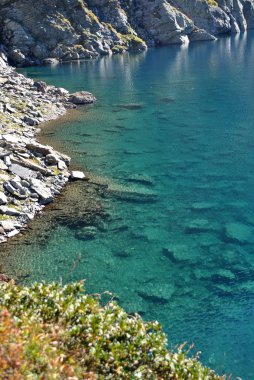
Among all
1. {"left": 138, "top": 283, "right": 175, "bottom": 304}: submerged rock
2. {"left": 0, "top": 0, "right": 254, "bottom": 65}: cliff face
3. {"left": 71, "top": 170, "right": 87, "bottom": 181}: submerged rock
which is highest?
{"left": 0, "top": 0, "right": 254, "bottom": 65}: cliff face

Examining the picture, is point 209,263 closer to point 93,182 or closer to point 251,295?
point 251,295

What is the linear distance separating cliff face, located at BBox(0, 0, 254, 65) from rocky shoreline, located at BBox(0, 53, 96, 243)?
6400 cm

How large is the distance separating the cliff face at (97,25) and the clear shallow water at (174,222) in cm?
6580

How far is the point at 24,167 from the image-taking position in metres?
36.4

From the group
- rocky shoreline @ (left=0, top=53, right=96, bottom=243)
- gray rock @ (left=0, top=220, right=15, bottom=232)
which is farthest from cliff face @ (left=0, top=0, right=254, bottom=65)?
gray rock @ (left=0, top=220, right=15, bottom=232)

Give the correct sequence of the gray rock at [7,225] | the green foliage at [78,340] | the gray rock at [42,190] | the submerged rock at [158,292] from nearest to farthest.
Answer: the green foliage at [78,340], the submerged rock at [158,292], the gray rock at [7,225], the gray rock at [42,190]

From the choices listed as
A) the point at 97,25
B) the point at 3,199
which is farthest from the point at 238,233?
the point at 97,25

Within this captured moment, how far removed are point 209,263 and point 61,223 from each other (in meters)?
11.2

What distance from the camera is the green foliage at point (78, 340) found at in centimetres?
895

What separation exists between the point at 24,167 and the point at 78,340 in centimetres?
2787

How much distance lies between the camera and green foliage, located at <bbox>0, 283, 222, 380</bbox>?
29.4 feet

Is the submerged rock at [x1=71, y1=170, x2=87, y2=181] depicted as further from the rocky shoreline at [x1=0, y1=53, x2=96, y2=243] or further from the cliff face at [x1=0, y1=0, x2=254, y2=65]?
the cliff face at [x1=0, y1=0, x2=254, y2=65]

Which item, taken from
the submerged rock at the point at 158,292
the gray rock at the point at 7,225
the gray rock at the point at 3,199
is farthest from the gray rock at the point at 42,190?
the submerged rock at the point at 158,292

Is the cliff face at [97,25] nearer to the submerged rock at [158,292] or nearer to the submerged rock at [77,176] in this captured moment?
the submerged rock at [77,176]
